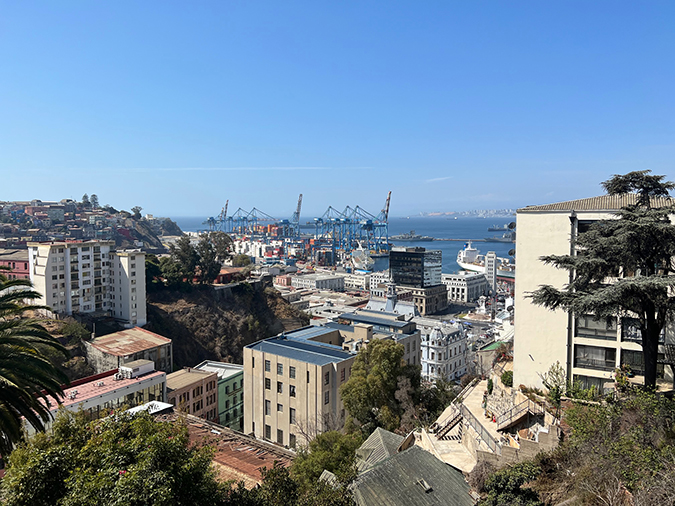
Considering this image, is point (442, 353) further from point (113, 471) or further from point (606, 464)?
point (113, 471)

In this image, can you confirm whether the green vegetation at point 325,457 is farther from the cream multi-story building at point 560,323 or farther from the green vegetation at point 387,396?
the cream multi-story building at point 560,323

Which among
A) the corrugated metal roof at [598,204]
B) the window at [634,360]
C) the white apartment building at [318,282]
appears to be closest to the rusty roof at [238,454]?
the window at [634,360]

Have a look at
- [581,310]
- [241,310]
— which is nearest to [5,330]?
[581,310]

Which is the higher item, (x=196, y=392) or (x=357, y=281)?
(x=196, y=392)

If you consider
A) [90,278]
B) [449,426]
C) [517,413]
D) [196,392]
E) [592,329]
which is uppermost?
[592,329]

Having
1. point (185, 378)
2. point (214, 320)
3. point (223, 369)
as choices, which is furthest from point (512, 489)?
point (214, 320)

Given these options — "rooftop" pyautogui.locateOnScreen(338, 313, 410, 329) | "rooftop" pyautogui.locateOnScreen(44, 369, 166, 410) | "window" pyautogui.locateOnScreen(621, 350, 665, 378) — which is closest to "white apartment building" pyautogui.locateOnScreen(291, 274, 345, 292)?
"rooftop" pyautogui.locateOnScreen(338, 313, 410, 329)

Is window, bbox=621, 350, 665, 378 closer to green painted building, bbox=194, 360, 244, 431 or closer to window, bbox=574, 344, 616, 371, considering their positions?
window, bbox=574, 344, 616, 371
